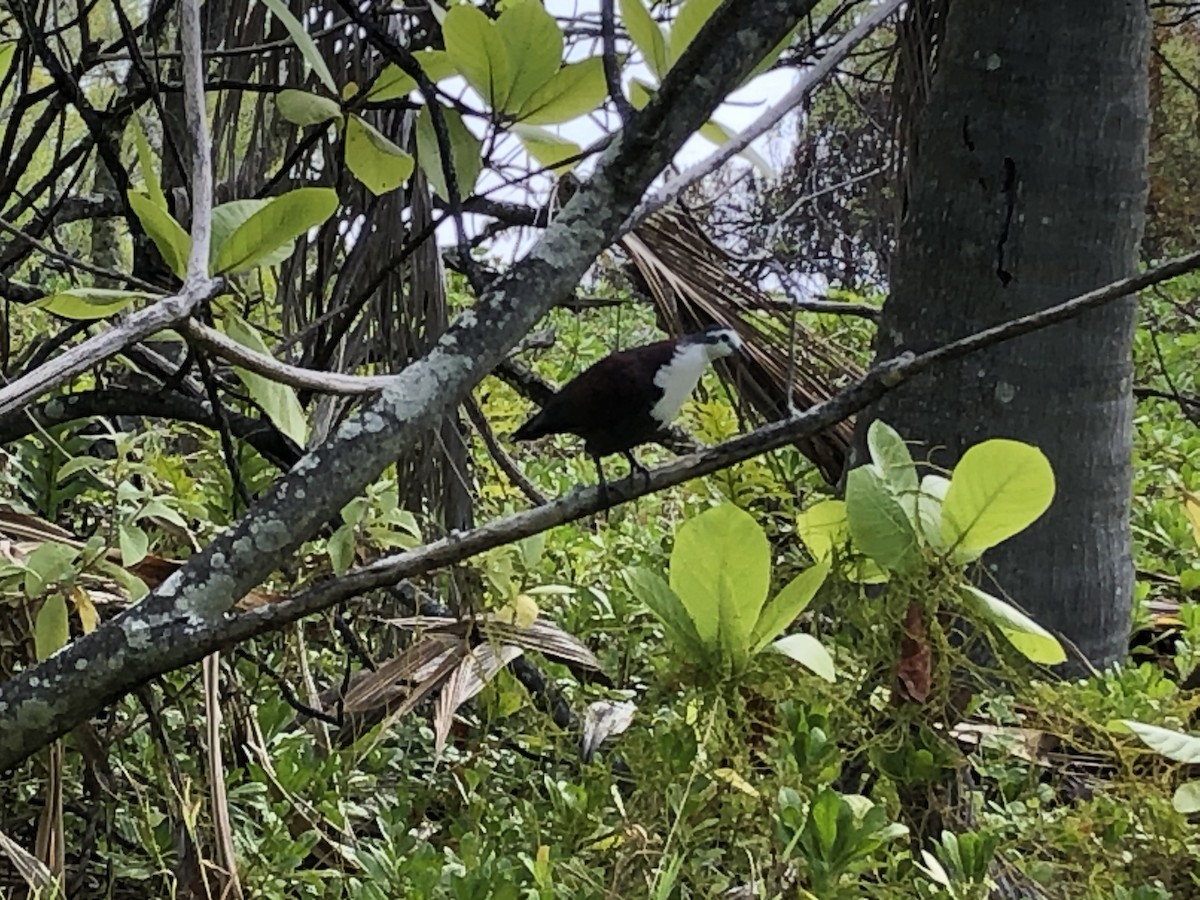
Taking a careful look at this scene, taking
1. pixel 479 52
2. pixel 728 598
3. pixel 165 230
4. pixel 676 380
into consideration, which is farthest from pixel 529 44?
pixel 676 380

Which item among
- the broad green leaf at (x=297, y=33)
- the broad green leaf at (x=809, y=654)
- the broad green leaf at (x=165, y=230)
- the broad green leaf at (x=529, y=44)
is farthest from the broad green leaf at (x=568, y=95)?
the broad green leaf at (x=809, y=654)

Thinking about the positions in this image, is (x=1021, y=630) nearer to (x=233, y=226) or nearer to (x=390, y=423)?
(x=390, y=423)

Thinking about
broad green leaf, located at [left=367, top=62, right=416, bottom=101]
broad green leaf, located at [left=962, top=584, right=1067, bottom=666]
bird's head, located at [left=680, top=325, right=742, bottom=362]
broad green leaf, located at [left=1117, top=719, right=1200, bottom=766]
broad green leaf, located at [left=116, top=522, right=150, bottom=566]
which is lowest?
broad green leaf, located at [left=1117, top=719, right=1200, bottom=766]

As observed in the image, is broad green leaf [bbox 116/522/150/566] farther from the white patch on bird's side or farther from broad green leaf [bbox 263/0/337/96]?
the white patch on bird's side

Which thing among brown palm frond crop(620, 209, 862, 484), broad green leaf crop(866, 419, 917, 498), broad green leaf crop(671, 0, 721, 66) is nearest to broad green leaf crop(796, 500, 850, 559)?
broad green leaf crop(866, 419, 917, 498)

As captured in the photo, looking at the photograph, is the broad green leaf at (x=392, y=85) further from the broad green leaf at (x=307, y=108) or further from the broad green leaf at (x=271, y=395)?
the broad green leaf at (x=271, y=395)

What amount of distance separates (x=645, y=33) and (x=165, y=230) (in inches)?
11.2

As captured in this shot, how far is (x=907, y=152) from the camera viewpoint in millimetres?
1254

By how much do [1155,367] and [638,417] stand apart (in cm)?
147

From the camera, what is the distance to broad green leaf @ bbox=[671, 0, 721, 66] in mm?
667

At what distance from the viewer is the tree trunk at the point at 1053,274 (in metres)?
1.04

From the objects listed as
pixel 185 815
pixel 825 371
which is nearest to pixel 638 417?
pixel 825 371

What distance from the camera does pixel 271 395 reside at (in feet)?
2.13

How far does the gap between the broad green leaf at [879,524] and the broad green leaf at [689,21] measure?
0.28 m
